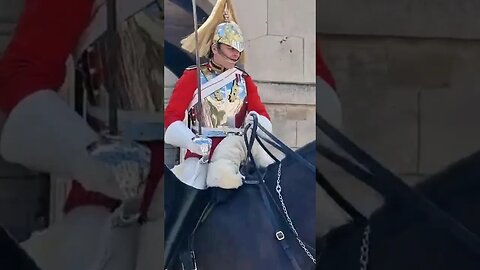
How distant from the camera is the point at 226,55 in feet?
10.4

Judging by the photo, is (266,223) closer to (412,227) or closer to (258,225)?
(258,225)

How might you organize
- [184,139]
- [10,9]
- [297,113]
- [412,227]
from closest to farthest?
1. [10,9]
2. [412,227]
3. [184,139]
4. [297,113]

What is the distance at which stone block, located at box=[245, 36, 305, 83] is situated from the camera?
10.5ft

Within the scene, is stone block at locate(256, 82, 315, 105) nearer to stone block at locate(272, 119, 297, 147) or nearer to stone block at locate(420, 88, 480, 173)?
stone block at locate(272, 119, 297, 147)

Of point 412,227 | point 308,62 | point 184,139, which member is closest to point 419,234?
point 412,227

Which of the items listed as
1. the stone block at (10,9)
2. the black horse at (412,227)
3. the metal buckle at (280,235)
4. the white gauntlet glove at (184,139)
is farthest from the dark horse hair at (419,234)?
the metal buckle at (280,235)

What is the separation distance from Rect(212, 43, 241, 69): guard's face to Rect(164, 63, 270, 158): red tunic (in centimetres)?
8

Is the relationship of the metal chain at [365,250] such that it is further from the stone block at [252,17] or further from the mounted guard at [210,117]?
the stone block at [252,17]

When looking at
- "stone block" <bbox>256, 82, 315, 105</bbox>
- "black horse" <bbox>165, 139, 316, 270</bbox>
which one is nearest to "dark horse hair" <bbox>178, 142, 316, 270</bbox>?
"black horse" <bbox>165, 139, 316, 270</bbox>

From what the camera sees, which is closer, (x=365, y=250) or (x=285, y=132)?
(x=365, y=250)

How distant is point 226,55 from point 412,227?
2043 millimetres

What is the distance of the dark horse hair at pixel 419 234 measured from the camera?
1215mm

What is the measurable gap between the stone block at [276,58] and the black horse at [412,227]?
1998 millimetres

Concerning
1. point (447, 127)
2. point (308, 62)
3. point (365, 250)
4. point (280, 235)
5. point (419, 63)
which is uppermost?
point (308, 62)
